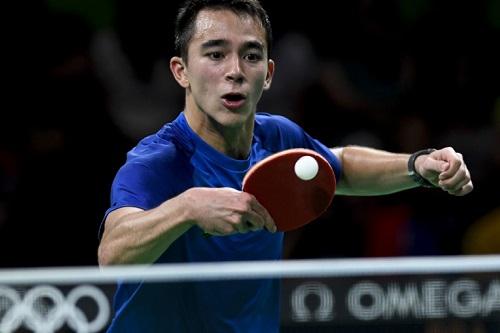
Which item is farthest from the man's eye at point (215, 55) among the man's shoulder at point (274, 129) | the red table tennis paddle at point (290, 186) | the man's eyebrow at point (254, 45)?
the red table tennis paddle at point (290, 186)

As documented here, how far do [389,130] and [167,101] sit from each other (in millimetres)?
1589

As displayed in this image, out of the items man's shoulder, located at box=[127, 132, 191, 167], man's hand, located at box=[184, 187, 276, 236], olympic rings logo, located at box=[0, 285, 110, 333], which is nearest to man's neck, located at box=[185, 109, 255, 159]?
man's shoulder, located at box=[127, 132, 191, 167]

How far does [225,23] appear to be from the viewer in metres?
4.09

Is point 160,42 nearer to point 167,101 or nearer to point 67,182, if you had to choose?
point 167,101

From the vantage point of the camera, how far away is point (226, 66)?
4035 millimetres

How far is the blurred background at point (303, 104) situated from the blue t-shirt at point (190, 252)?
279cm

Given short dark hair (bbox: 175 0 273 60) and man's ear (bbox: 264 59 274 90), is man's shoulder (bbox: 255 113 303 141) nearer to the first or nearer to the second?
man's ear (bbox: 264 59 274 90)

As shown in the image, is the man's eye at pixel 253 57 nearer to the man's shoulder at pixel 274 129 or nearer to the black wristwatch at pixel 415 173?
the man's shoulder at pixel 274 129

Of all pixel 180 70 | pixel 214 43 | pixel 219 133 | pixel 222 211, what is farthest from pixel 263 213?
pixel 180 70

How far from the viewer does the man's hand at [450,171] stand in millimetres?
3928

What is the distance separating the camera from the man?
12.6ft

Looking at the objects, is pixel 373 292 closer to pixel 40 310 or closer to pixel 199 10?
pixel 40 310

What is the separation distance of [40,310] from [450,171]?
1.53 m

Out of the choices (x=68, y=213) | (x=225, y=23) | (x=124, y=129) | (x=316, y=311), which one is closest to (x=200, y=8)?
(x=225, y=23)
